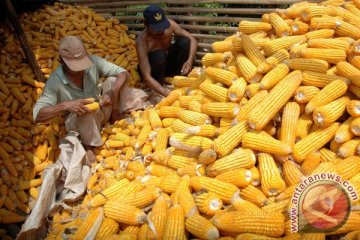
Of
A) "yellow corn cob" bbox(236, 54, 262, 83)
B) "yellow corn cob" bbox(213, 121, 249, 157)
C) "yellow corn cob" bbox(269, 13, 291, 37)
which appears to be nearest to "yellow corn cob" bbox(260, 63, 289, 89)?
"yellow corn cob" bbox(236, 54, 262, 83)

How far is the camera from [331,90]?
9.47ft

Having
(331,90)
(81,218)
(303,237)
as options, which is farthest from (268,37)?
(81,218)

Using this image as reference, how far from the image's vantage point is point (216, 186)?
107 inches

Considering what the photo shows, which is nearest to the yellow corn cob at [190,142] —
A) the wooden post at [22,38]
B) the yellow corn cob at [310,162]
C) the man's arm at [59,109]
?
the yellow corn cob at [310,162]

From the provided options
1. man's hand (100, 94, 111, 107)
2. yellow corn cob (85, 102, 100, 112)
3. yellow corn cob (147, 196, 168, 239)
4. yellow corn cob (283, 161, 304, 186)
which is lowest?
man's hand (100, 94, 111, 107)

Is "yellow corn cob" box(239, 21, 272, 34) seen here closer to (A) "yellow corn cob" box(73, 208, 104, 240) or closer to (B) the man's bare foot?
(B) the man's bare foot

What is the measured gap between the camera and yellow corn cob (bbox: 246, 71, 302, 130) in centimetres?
282

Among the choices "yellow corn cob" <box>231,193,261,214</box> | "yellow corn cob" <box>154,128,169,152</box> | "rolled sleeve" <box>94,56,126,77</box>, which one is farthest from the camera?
"rolled sleeve" <box>94,56,126,77</box>

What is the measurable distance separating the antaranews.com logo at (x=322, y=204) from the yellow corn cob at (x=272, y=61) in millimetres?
1147

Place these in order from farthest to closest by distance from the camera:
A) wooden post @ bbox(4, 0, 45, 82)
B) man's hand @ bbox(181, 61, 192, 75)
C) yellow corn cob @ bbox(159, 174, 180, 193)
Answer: man's hand @ bbox(181, 61, 192, 75)
wooden post @ bbox(4, 0, 45, 82)
yellow corn cob @ bbox(159, 174, 180, 193)

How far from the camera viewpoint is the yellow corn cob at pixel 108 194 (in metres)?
3.13

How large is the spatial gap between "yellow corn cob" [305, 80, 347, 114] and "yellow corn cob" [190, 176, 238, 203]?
910 millimetres

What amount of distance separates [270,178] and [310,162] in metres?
0.35

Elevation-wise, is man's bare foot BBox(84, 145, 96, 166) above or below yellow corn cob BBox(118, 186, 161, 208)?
below
